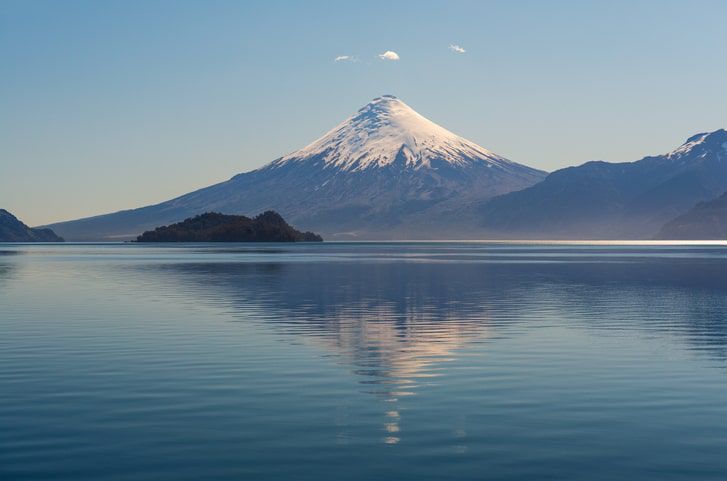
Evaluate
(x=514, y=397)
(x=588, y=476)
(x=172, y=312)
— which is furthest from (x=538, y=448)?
(x=172, y=312)

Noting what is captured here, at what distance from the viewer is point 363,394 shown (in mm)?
27266

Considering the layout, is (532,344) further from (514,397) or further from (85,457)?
(85,457)

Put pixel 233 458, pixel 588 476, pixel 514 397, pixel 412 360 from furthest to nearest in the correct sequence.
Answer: pixel 412 360 < pixel 514 397 < pixel 233 458 < pixel 588 476

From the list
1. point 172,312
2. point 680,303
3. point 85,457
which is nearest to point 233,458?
point 85,457

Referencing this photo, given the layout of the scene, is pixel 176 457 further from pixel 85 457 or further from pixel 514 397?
pixel 514 397

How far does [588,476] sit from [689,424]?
5986 millimetres

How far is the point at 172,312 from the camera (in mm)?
57344

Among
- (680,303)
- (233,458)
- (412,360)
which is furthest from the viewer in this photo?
(680,303)

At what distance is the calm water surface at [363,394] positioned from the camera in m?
19.3

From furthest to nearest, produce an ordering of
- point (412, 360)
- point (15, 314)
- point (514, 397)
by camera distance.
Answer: point (15, 314) < point (412, 360) < point (514, 397)

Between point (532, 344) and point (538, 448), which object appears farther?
point (532, 344)

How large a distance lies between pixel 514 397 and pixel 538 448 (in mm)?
6566

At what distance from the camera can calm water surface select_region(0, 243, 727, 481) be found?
19.3 m

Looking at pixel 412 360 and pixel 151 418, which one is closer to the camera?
pixel 151 418
